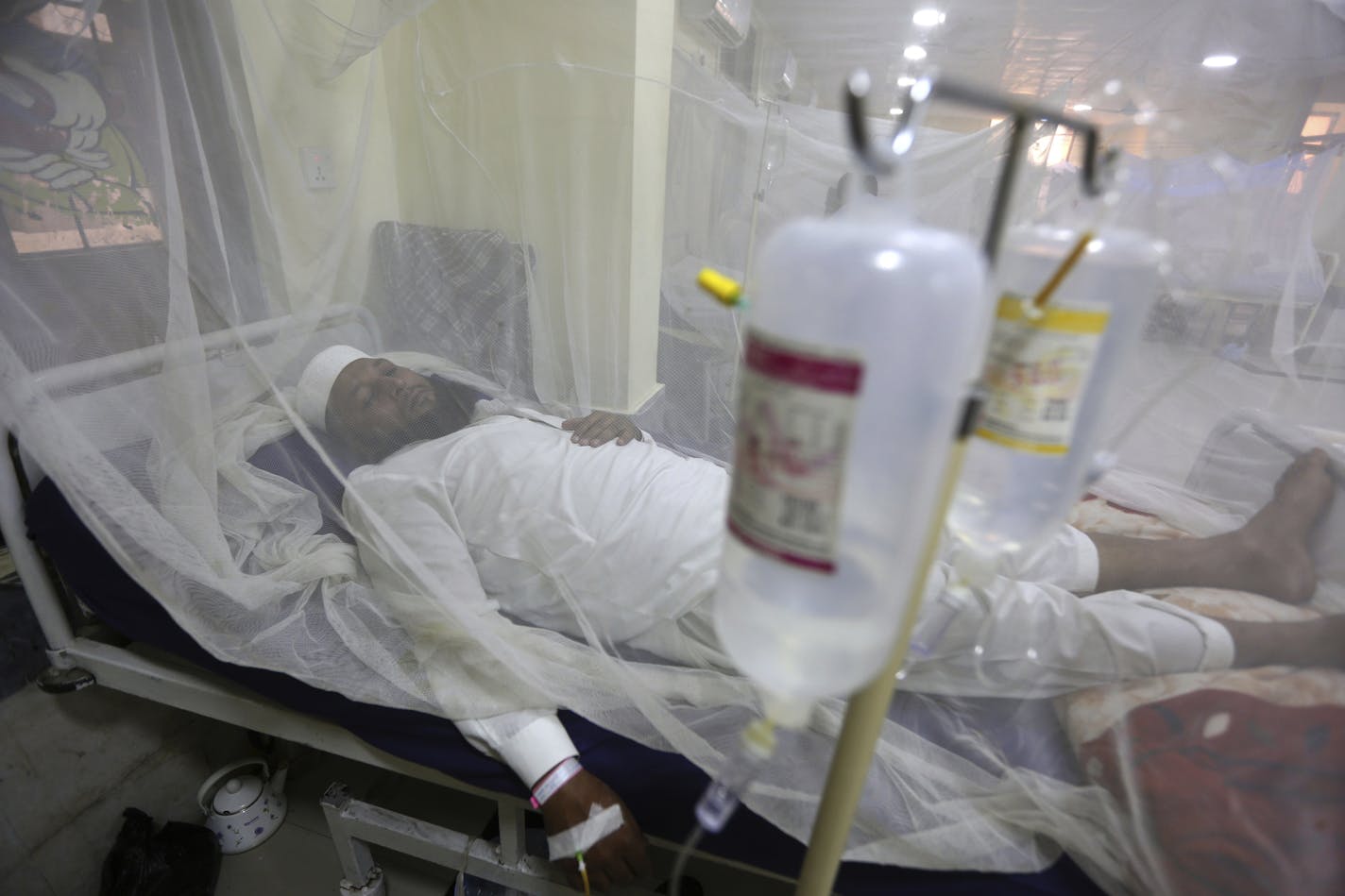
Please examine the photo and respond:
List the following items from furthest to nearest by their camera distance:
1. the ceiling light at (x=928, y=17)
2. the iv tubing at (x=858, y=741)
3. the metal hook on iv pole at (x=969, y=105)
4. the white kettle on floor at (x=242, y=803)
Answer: the ceiling light at (x=928, y=17)
the white kettle on floor at (x=242, y=803)
the iv tubing at (x=858, y=741)
the metal hook on iv pole at (x=969, y=105)

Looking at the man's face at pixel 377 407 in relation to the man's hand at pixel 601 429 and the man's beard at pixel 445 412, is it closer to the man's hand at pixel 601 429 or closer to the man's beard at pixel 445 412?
the man's beard at pixel 445 412

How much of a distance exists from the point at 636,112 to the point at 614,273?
42cm

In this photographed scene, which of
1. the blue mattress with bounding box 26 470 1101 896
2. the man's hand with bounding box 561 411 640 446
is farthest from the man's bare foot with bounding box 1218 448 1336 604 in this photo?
the man's hand with bounding box 561 411 640 446

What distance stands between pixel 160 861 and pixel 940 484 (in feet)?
5.71

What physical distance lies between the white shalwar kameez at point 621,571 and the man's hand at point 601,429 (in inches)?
1.8

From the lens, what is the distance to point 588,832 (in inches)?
34.0

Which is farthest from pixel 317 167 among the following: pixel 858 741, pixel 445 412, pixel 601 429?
pixel 858 741

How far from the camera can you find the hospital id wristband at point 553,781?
879mm

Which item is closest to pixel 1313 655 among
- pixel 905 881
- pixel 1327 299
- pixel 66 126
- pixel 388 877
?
pixel 905 881

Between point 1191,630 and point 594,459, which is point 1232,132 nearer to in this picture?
point 1191,630

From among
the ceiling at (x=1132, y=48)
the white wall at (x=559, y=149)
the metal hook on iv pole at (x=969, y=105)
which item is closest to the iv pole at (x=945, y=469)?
the metal hook on iv pole at (x=969, y=105)

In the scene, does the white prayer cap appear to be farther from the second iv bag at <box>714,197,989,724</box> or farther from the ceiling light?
the ceiling light

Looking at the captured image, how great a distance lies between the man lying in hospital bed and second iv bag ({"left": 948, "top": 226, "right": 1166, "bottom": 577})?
0.35 m

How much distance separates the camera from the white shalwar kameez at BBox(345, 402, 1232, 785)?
2.70 feet
